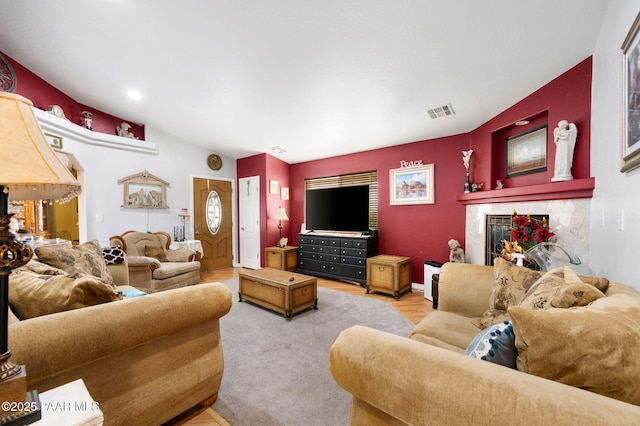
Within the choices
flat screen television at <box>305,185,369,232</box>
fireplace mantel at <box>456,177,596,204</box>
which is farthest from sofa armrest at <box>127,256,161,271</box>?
fireplace mantel at <box>456,177,596,204</box>

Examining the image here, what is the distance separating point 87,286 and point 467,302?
2.36 metres

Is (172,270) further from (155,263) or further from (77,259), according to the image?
(77,259)

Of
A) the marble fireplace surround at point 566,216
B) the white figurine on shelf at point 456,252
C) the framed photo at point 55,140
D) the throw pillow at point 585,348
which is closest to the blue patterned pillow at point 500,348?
the throw pillow at point 585,348

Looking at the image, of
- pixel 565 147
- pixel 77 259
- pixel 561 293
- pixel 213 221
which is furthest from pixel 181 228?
pixel 565 147

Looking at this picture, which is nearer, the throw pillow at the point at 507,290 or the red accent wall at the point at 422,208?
the throw pillow at the point at 507,290

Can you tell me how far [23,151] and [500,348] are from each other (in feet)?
5.05

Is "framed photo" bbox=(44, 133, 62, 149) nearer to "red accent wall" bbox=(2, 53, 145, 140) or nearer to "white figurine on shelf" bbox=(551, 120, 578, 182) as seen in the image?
"red accent wall" bbox=(2, 53, 145, 140)

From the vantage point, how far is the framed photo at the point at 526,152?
8.85ft

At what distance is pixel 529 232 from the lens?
2398mm

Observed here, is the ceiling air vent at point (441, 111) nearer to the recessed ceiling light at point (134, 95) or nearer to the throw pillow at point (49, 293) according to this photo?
the throw pillow at point (49, 293)

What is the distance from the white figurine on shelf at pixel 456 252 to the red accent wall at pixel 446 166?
0.80 ft

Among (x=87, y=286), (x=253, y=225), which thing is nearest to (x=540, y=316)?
(x=87, y=286)

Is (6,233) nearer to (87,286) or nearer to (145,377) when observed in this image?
(87,286)

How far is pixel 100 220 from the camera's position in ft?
13.7
